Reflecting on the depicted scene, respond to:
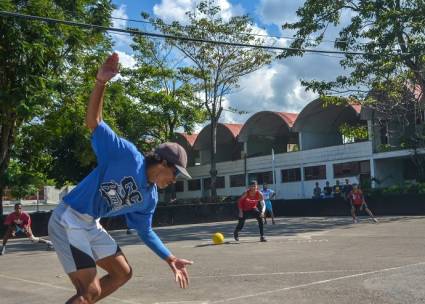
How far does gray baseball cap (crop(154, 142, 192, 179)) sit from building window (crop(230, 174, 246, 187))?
160 ft

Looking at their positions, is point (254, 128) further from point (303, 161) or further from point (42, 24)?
point (42, 24)

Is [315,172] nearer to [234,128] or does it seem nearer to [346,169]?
[346,169]

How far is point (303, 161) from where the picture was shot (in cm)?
4647

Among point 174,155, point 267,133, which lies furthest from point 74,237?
point 267,133

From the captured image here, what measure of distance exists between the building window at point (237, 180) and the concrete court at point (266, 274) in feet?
122

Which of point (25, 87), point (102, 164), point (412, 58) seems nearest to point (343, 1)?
point (412, 58)

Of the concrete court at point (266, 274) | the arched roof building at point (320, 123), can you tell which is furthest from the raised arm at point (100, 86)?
the arched roof building at point (320, 123)

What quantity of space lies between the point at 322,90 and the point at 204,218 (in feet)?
29.9

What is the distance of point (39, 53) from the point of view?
22359mm

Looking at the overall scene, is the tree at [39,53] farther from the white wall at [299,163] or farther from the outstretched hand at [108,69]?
the white wall at [299,163]

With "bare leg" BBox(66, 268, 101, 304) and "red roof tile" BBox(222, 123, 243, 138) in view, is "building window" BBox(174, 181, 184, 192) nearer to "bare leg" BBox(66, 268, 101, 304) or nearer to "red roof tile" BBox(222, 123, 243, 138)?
"red roof tile" BBox(222, 123, 243, 138)

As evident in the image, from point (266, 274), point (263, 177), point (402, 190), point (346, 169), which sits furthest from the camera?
point (263, 177)

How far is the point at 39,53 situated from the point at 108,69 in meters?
19.3

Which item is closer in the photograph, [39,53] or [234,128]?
[39,53]
